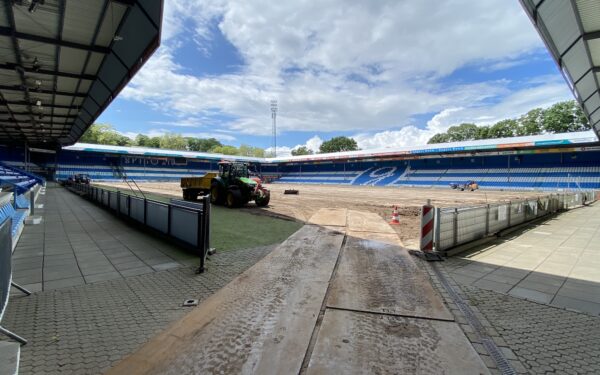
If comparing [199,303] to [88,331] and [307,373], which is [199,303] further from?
[307,373]

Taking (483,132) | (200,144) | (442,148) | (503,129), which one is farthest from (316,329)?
(200,144)

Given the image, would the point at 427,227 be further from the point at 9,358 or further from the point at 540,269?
the point at 9,358

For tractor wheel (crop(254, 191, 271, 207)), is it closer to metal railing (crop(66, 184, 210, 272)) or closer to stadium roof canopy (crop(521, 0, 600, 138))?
metal railing (crop(66, 184, 210, 272))

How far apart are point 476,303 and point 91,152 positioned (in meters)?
61.4

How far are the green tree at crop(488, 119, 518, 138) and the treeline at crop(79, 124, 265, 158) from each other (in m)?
87.1

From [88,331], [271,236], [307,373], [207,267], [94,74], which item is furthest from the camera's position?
[94,74]

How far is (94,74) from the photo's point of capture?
9922mm

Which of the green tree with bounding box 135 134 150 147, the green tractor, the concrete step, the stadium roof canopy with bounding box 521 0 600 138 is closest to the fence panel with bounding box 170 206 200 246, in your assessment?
the concrete step

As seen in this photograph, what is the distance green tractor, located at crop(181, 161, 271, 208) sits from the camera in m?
14.5

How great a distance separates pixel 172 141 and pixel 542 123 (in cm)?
10534

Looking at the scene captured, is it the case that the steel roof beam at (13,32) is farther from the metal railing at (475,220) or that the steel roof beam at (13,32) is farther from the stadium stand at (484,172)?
the stadium stand at (484,172)

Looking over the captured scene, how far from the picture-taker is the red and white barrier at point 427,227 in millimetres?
6461

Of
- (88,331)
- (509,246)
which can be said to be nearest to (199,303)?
(88,331)

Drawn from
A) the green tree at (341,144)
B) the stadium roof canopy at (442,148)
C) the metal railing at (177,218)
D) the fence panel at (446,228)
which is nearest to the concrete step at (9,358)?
Result: the metal railing at (177,218)
